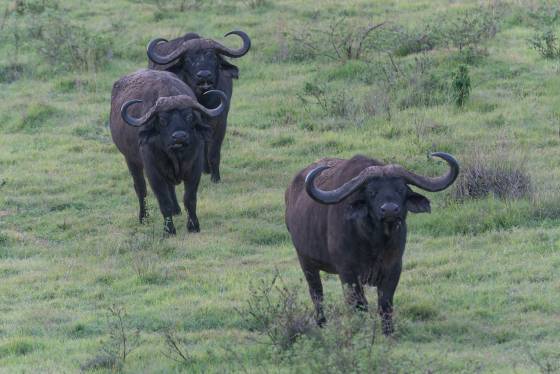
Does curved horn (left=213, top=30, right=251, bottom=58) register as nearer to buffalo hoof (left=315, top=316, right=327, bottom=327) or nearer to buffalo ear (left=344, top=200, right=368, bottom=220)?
buffalo hoof (left=315, top=316, right=327, bottom=327)

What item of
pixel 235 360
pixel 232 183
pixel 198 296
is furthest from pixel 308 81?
pixel 235 360

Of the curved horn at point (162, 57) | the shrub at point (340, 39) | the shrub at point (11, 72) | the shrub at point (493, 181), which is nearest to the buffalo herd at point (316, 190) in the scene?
the curved horn at point (162, 57)

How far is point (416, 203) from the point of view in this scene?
31.4 ft

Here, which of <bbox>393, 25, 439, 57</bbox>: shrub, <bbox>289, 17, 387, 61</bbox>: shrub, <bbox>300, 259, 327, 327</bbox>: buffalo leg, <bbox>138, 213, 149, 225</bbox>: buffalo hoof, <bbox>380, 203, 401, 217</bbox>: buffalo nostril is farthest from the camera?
<bbox>289, 17, 387, 61</bbox>: shrub

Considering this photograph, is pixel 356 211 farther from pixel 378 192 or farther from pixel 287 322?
pixel 287 322

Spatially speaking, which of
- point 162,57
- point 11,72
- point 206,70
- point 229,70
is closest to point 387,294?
point 206,70

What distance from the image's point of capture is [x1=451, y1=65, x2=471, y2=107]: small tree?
17.1 metres

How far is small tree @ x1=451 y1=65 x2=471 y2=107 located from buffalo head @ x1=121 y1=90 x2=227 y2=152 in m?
4.70

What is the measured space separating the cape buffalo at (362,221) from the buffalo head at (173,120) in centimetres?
365

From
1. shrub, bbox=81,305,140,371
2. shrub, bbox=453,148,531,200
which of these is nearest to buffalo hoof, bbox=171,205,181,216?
shrub, bbox=453,148,531,200

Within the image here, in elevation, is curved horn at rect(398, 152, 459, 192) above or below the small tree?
above

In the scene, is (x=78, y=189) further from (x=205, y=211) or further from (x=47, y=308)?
(x=47, y=308)

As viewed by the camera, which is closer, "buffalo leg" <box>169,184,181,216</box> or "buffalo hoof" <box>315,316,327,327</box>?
"buffalo hoof" <box>315,316,327,327</box>

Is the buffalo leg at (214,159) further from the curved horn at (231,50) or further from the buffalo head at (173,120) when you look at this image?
the buffalo head at (173,120)
